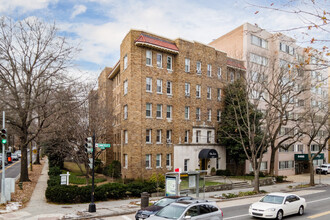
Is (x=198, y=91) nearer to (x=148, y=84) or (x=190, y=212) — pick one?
(x=148, y=84)

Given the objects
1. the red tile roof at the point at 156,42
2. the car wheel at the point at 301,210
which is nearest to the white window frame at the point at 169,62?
the red tile roof at the point at 156,42

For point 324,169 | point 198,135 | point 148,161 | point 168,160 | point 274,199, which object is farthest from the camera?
point 324,169

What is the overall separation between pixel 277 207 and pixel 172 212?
7512mm

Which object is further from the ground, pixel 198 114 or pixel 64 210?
pixel 198 114

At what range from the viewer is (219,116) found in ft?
135

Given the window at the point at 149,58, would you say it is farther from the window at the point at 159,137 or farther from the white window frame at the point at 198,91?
the window at the point at 159,137

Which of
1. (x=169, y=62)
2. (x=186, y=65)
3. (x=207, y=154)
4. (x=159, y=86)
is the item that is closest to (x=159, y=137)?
(x=159, y=86)

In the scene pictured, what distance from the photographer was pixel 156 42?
3472 centimetres

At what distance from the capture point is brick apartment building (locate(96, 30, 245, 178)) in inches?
1316

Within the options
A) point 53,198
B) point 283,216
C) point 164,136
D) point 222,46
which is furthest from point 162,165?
point 222,46

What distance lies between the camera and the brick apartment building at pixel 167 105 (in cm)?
3344

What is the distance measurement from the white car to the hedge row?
1069cm

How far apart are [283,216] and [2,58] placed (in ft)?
81.9

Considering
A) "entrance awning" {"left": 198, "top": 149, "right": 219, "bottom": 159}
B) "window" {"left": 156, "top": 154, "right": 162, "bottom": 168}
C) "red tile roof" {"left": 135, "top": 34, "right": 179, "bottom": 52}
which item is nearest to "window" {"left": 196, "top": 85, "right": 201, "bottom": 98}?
"red tile roof" {"left": 135, "top": 34, "right": 179, "bottom": 52}
